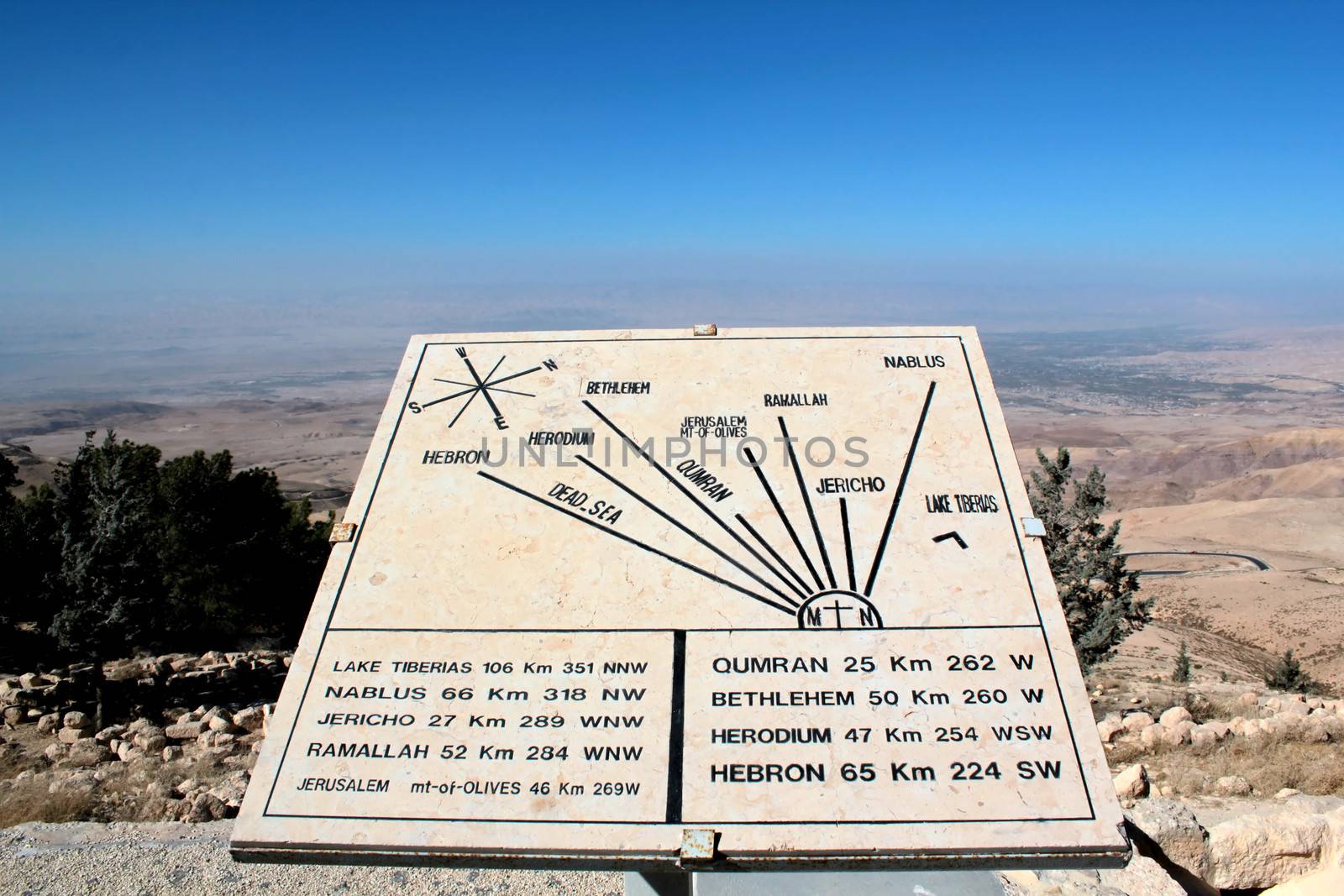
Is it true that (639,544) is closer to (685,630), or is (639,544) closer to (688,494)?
(688,494)

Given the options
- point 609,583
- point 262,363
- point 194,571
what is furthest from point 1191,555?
point 262,363

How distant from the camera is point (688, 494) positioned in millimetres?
3439

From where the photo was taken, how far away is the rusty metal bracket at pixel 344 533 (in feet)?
11.1

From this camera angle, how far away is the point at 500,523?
3371 mm

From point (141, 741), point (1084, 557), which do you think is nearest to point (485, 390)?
point (141, 741)

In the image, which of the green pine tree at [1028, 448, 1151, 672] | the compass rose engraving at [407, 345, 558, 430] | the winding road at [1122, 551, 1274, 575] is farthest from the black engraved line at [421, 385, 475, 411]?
the winding road at [1122, 551, 1274, 575]

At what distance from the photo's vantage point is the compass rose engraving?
386cm

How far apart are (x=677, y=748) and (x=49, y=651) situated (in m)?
13.0

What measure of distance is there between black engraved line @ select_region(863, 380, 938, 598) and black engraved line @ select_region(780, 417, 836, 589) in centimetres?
14

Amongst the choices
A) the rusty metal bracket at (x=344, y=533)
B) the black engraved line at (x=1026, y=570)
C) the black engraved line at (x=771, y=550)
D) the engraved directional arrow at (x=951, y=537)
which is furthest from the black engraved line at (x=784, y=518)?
the rusty metal bracket at (x=344, y=533)

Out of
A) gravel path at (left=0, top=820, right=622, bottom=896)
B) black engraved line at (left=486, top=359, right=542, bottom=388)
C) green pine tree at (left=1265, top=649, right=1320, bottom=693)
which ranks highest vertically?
black engraved line at (left=486, top=359, right=542, bottom=388)

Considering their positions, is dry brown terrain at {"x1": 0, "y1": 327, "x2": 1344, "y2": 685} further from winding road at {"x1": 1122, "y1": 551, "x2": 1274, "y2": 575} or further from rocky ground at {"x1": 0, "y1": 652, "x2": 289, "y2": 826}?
rocky ground at {"x1": 0, "y1": 652, "x2": 289, "y2": 826}

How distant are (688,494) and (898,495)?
0.86 meters

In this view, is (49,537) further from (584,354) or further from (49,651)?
(584,354)
